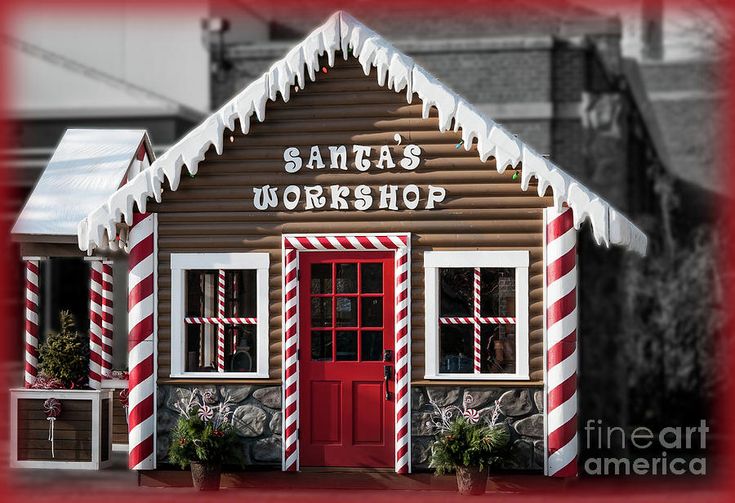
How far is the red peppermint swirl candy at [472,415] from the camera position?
12.6 meters

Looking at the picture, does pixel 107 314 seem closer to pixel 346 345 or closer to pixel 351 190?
pixel 346 345

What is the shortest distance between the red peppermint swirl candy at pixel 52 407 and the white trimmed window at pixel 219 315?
64.7 inches

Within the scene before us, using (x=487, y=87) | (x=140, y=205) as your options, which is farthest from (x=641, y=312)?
(x=140, y=205)

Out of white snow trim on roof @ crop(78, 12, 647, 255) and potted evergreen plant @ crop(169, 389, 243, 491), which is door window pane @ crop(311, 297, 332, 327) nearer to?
potted evergreen plant @ crop(169, 389, 243, 491)

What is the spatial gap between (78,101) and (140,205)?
36.3 feet

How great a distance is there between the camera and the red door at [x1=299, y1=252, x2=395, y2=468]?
42.4 ft

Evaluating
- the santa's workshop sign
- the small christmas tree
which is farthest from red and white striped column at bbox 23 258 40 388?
the santa's workshop sign

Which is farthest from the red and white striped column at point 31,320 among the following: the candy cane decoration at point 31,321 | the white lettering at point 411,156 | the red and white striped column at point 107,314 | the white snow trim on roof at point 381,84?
the white lettering at point 411,156

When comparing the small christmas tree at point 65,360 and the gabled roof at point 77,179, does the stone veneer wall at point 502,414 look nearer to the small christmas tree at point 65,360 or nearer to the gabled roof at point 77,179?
the small christmas tree at point 65,360

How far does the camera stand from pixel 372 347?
42.6ft

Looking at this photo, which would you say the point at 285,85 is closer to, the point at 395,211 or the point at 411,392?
the point at 395,211

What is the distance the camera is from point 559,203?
12281 mm

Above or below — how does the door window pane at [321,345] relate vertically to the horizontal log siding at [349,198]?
below

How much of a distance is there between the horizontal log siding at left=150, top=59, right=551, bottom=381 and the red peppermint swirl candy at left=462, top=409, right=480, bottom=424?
0.62 metres
